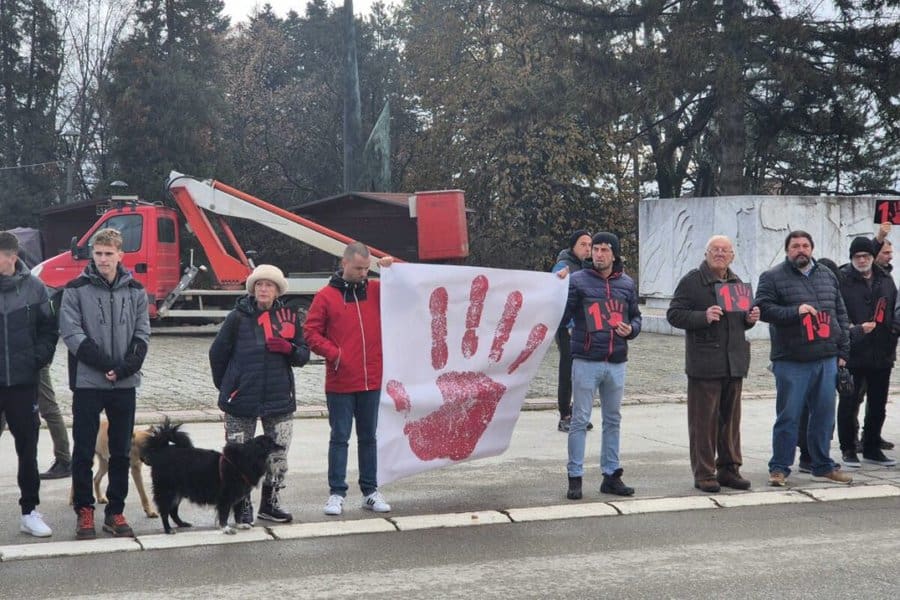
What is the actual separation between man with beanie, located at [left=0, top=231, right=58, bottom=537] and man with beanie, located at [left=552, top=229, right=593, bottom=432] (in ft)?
15.2

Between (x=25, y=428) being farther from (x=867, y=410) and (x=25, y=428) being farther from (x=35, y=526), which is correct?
(x=867, y=410)

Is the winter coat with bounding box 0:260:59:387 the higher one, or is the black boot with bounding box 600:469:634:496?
the winter coat with bounding box 0:260:59:387

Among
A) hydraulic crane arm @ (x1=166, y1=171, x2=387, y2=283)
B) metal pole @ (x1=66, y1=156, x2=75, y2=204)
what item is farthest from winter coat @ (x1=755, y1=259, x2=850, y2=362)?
metal pole @ (x1=66, y1=156, x2=75, y2=204)

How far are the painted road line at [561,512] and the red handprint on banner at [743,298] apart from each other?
70.4 inches

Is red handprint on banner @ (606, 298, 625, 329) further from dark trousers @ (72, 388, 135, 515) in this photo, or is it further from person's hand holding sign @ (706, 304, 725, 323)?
dark trousers @ (72, 388, 135, 515)

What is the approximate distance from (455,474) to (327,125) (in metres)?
39.8

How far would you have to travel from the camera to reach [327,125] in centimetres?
4778

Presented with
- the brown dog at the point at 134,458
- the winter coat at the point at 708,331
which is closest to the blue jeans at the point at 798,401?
the winter coat at the point at 708,331

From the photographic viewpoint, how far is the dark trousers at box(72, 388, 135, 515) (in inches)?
275

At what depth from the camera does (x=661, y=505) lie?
26.6 ft

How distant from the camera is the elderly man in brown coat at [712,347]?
28.0 feet

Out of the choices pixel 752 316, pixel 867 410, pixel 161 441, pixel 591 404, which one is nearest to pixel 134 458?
pixel 161 441

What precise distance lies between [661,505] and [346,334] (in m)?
2.51

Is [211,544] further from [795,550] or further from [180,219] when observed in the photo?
[180,219]
